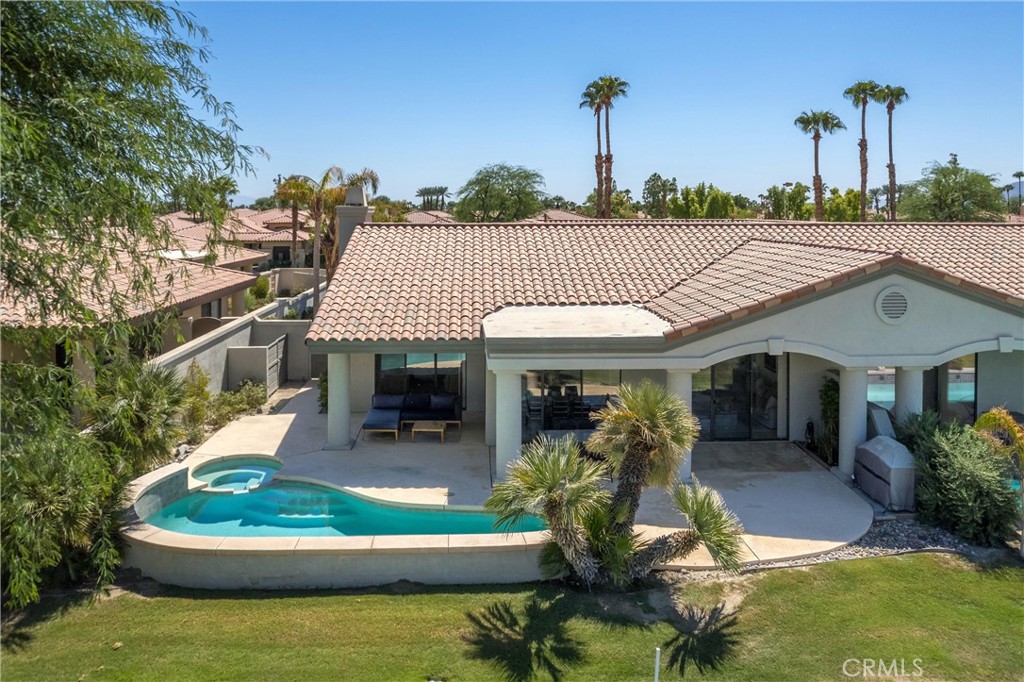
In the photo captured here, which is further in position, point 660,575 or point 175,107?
point 660,575

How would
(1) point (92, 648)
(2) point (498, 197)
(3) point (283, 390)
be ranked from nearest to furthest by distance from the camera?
(1) point (92, 648)
(3) point (283, 390)
(2) point (498, 197)

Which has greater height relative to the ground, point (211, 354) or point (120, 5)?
point (120, 5)

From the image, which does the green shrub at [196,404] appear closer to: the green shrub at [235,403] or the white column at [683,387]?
the green shrub at [235,403]

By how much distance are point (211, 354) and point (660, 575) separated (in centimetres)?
1642

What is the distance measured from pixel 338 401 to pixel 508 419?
185 inches

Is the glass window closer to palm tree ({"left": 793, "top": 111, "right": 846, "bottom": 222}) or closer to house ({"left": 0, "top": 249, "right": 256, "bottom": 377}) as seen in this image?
house ({"left": 0, "top": 249, "right": 256, "bottom": 377})

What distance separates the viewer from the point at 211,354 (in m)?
24.0

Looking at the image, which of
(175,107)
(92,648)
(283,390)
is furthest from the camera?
(283,390)

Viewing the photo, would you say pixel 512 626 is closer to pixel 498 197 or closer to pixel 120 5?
pixel 120 5

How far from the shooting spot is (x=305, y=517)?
51.2 ft

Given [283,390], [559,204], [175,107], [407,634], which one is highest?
[559,204]

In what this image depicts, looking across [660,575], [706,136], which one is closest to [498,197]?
[706,136]

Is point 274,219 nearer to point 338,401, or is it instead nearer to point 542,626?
point 338,401

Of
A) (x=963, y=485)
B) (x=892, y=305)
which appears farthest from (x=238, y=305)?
(x=963, y=485)
